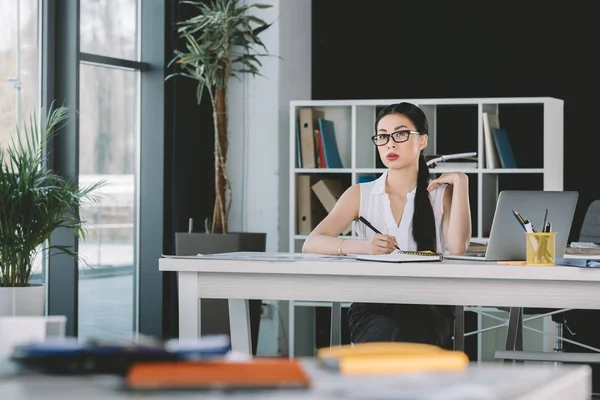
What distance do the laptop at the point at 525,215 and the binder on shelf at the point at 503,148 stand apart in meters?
2.48

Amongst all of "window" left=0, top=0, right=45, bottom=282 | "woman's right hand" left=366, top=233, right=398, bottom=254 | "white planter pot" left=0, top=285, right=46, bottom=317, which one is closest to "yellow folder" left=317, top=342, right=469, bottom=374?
"woman's right hand" left=366, top=233, right=398, bottom=254

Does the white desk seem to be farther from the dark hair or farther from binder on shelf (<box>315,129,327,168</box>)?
binder on shelf (<box>315,129,327,168</box>)

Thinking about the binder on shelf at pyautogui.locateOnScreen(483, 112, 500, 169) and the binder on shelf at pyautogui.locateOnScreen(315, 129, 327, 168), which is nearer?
the binder on shelf at pyautogui.locateOnScreen(483, 112, 500, 169)

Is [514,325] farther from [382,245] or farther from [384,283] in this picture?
[384,283]

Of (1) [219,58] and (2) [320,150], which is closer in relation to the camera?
(1) [219,58]

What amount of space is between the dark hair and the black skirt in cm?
29

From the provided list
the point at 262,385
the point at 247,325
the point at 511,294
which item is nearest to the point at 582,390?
the point at 262,385

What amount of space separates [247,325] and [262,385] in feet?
7.39

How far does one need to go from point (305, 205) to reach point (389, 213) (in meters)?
2.16

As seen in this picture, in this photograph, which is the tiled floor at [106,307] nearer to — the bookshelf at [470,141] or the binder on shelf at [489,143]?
the bookshelf at [470,141]

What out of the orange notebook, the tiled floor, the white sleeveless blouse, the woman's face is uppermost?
the woman's face

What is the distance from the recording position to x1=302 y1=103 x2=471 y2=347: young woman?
3.29m

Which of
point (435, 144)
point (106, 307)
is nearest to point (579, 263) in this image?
point (435, 144)

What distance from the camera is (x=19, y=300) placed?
3.72 m
